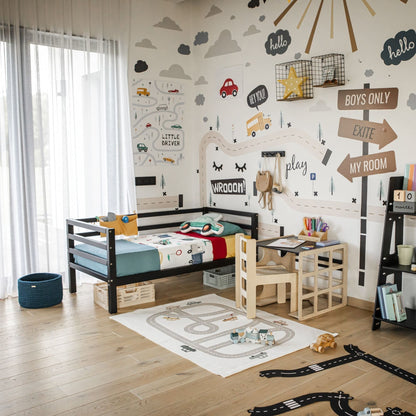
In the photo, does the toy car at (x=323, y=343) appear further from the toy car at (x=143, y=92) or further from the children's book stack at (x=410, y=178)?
the toy car at (x=143, y=92)

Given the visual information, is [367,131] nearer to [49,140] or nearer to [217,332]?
[217,332]

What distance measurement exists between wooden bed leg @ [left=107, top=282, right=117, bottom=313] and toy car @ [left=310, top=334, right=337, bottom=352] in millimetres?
1488

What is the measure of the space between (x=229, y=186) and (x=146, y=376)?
2520 mm

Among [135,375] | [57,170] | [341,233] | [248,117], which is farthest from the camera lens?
[248,117]

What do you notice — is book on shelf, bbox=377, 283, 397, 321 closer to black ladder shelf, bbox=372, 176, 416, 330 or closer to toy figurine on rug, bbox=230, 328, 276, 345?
black ladder shelf, bbox=372, 176, 416, 330

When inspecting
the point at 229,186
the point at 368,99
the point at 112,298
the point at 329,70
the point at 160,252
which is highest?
the point at 329,70

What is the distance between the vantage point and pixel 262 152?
4535 millimetres

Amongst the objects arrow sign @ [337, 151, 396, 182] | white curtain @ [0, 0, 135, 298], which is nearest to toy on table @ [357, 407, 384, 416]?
arrow sign @ [337, 151, 396, 182]

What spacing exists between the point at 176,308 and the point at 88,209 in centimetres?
130

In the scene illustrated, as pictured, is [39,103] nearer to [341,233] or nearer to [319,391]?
[341,233]

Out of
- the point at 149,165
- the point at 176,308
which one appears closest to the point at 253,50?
the point at 149,165

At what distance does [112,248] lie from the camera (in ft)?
12.1

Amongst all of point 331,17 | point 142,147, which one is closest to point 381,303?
point 331,17

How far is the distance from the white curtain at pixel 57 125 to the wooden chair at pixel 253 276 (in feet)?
4.70
